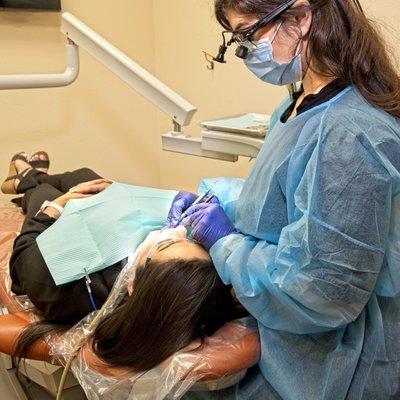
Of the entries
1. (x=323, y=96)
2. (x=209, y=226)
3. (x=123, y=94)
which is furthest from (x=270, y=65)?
(x=123, y=94)

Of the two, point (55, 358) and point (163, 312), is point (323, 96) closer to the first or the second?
point (163, 312)

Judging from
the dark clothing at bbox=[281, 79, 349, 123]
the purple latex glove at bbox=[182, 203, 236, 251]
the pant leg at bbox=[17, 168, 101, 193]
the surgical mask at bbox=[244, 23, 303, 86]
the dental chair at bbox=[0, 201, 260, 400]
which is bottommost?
the dental chair at bbox=[0, 201, 260, 400]

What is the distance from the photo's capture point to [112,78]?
101 inches

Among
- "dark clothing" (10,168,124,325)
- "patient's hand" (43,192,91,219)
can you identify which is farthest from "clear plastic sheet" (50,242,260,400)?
"patient's hand" (43,192,91,219)

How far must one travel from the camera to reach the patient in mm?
947

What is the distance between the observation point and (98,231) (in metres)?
1.26

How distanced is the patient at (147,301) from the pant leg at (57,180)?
0.58 meters

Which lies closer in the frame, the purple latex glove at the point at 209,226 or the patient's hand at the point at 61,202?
the purple latex glove at the point at 209,226

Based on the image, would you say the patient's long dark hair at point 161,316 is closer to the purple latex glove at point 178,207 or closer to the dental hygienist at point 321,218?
the dental hygienist at point 321,218

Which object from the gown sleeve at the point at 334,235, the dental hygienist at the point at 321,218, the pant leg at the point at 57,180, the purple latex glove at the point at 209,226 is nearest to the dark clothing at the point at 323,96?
the dental hygienist at the point at 321,218

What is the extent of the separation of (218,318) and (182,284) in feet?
0.44

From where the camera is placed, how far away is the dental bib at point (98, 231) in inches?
45.8

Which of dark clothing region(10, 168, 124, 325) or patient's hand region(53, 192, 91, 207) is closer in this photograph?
dark clothing region(10, 168, 124, 325)

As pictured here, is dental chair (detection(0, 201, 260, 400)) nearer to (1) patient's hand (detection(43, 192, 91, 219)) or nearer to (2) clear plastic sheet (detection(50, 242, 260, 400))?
(2) clear plastic sheet (detection(50, 242, 260, 400))
